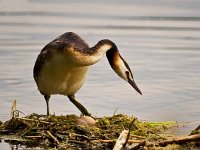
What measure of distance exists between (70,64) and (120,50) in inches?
223

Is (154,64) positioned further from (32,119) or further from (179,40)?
(32,119)

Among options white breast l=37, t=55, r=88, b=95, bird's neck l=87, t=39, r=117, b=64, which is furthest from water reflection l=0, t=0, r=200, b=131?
bird's neck l=87, t=39, r=117, b=64

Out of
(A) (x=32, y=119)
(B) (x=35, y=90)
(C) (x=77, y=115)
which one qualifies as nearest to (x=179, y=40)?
(B) (x=35, y=90)

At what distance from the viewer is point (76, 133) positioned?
12172 millimetres

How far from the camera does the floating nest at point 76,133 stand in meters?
11.8

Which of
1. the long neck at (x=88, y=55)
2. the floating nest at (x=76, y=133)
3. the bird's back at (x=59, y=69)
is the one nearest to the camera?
the floating nest at (x=76, y=133)

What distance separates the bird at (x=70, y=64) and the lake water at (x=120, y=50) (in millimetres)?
513

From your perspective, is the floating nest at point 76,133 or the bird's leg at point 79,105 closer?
the floating nest at point 76,133

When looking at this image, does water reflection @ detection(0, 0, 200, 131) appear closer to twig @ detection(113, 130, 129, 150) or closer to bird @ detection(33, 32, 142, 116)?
bird @ detection(33, 32, 142, 116)

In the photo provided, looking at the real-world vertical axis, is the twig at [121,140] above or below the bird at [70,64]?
below

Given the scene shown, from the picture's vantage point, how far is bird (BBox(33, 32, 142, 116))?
1275 cm

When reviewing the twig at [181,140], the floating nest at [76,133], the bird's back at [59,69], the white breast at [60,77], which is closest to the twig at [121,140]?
the floating nest at [76,133]

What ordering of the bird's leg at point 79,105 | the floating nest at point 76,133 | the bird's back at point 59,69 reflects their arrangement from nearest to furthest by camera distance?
the floating nest at point 76,133, the bird's back at point 59,69, the bird's leg at point 79,105

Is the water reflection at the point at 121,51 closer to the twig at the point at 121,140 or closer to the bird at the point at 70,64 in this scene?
the bird at the point at 70,64
